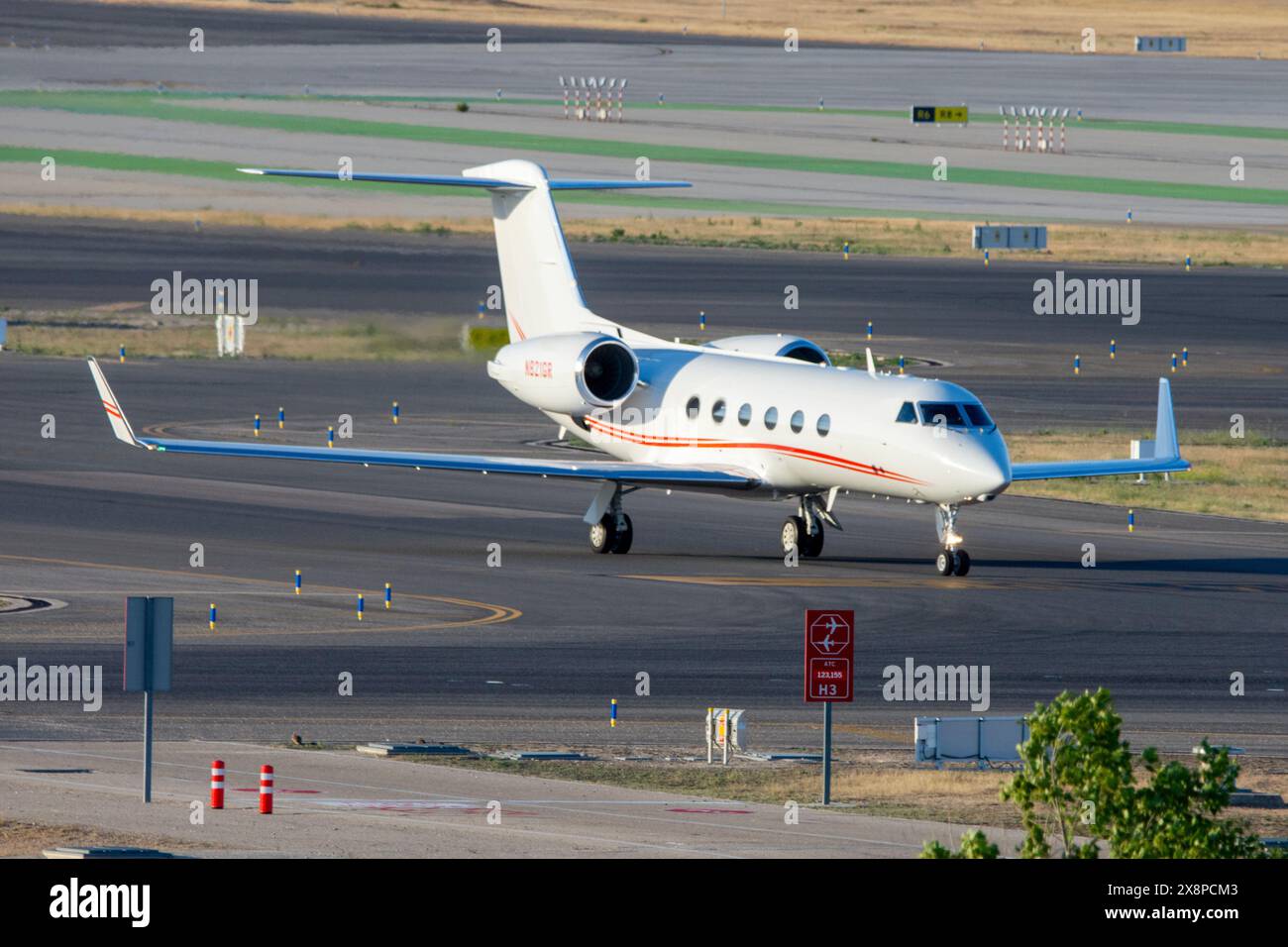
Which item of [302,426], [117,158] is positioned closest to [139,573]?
[302,426]

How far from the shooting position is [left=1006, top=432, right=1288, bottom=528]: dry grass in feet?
166

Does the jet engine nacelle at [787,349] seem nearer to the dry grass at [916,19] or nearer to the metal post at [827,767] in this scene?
the metal post at [827,767]

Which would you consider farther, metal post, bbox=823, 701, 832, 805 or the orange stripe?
the orange stripe

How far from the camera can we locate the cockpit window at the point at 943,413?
128 ft

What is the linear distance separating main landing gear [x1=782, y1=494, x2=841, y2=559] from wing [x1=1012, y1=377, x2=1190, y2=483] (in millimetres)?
3367

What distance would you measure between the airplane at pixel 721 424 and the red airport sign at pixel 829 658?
12.6 m

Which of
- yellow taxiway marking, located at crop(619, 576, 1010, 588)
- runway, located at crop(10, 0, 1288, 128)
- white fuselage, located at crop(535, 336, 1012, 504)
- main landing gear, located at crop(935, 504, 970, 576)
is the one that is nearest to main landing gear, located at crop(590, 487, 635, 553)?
white fuselage, located at crop(535, 336, 1012, 504)

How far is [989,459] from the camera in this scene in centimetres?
3847

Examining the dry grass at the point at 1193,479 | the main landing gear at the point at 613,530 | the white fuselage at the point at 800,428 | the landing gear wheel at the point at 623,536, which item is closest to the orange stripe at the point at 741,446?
the white fuselage at the point at 800,428

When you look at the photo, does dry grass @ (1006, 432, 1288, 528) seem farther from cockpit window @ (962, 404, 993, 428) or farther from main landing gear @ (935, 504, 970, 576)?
cockpit window @ (962, 404, 993, 428)
